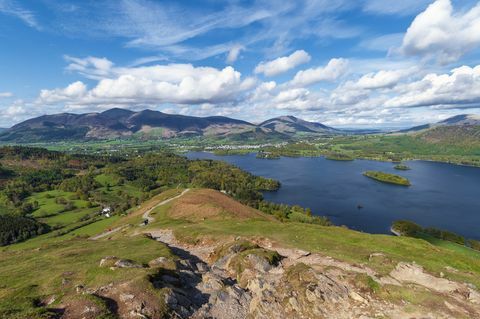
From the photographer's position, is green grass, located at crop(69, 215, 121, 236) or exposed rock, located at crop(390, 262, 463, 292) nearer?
exposed rock, located at crop(390, 262, 463, 292)

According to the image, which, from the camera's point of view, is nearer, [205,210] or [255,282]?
[255,282]

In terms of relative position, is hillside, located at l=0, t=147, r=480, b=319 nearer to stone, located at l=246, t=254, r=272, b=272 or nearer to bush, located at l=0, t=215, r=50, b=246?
stone, located at l=246, t=254, r=272, b=272

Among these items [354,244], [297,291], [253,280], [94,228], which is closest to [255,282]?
[253,280]

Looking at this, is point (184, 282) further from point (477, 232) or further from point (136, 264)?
point (477, 232)

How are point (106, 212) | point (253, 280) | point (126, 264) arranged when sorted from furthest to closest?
point (106, 212)
point (126, 264)
point (253, 280)

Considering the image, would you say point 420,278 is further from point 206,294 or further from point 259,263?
point 206,294

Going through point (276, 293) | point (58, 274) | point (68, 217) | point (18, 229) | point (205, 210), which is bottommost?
point (68, 217)

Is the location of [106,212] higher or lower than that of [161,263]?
lower

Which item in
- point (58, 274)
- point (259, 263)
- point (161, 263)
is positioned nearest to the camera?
point (58, 274)

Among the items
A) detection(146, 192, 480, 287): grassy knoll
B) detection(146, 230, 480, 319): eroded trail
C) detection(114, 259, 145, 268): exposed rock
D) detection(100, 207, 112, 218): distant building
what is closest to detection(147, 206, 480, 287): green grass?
detection(146, 192, 480, 287): grassy knoll

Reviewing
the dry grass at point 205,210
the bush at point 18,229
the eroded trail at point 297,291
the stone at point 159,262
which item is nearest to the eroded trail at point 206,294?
the eroded trail at point 297,291

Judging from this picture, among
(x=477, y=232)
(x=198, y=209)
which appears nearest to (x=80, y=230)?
(x=198, y=209)
